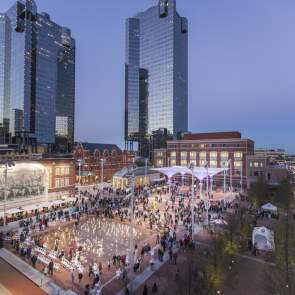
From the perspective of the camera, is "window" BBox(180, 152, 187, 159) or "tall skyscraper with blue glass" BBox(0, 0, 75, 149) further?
"tall skyscraper with blue glass" BBox(0, 0, 75, 149)

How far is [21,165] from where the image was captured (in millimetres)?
43062

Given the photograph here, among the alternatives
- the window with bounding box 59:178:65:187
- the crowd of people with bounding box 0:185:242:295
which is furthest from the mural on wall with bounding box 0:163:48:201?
the crowd of people with bounding box 0:185:242:295

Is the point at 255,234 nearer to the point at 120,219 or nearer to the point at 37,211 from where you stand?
the point at 120,219

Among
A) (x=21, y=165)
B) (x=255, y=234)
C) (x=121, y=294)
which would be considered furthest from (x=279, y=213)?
(x=21, y=165)

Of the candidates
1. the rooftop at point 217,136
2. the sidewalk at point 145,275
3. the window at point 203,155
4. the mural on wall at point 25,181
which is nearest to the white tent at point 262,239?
the sidewalk at point 145,275

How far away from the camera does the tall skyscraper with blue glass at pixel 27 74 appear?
392 feet

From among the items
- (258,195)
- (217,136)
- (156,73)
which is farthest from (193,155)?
(156,73)

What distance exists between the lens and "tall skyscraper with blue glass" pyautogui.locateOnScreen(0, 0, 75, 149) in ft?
392

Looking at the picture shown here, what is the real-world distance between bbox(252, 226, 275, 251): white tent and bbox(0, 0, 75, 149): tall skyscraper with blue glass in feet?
392

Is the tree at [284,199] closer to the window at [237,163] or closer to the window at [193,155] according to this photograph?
the window at [237,163]

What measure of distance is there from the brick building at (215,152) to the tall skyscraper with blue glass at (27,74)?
2768 inches

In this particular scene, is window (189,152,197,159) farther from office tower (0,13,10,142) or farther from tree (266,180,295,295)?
office tower (0,13,10,142)

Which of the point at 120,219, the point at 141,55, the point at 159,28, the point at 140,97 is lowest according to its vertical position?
the point at 120,219

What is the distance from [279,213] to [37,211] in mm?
38451
